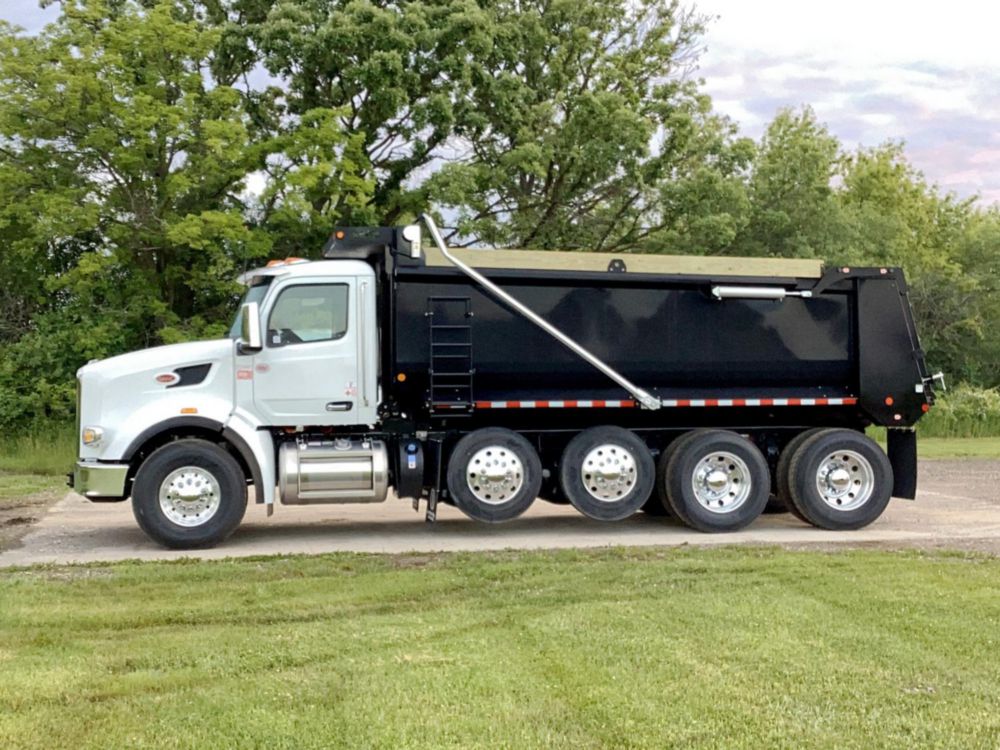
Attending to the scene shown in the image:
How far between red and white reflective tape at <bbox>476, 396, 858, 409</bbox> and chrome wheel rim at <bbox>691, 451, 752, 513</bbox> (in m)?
0.56

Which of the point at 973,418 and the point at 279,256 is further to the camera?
the point at 973,418

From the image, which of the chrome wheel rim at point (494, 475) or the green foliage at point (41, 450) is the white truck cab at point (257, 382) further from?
the green foliage at point (41, 450)

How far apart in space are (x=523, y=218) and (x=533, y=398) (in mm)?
18259

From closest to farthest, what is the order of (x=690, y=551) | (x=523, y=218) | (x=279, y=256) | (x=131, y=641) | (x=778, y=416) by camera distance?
(x=131, y=641) → (x=690, y=551) → (x=778, y=416) → (x=279, y=256) → (x=523, y=218)

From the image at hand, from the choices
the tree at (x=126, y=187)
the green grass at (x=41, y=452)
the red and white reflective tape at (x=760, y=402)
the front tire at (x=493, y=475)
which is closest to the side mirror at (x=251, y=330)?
the front tire at (x=493, y=475)

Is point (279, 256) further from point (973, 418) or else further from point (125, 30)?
point (973, 418)

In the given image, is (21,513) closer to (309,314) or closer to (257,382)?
(257,382)

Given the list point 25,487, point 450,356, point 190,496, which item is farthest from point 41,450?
point 450,356

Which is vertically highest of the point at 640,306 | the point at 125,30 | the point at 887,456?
the point at 125,30

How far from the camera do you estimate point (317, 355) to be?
10617mm

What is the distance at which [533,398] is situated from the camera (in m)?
11.0

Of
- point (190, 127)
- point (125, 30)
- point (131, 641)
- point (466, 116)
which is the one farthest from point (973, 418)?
point (131, 641)

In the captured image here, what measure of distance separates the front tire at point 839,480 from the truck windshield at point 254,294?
582cm

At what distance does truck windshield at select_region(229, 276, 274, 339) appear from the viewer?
10719 millimetres
